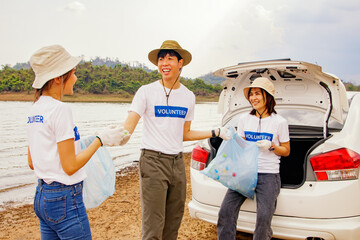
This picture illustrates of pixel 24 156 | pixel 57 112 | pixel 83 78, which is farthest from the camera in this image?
pixel 83 78

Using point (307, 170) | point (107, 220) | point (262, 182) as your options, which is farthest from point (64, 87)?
point (107, 220)

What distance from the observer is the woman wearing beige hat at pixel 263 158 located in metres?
2.73

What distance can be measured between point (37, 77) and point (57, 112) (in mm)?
304

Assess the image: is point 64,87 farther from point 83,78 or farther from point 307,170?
point 83,78

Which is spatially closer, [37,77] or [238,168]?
[37,77]

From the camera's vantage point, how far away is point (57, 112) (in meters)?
1.76

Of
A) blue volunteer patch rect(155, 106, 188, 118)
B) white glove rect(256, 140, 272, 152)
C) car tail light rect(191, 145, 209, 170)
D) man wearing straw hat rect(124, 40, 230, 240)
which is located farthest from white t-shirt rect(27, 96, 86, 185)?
car tail light rect(191, 145, 209, 170)

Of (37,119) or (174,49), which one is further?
(174,49)

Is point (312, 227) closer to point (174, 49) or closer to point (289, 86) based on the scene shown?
point (289, 86)

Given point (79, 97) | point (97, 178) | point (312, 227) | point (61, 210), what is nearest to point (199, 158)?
point (312, 227)

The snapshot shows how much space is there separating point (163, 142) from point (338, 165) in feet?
4.90

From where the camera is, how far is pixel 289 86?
3.83 metres

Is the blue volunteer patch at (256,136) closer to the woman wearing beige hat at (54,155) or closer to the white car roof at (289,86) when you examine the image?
the white car roof at (289,86)

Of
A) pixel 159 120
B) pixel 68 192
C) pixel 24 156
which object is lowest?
pixel 24 156
